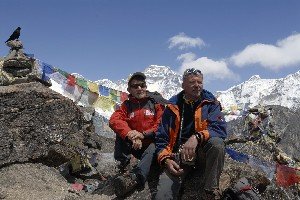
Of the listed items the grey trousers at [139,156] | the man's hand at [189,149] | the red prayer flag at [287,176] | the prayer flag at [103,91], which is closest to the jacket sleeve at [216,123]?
the man's hand at [189,149]

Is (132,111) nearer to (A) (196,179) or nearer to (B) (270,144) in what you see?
(A) (196,179)

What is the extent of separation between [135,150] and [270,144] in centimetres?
1467

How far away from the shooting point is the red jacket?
744 cm

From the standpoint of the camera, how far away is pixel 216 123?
235 inches

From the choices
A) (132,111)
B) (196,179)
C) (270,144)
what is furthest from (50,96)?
(270,144)

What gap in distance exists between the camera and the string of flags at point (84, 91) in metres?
21.3

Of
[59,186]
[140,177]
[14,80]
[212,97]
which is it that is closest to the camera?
[212,97]

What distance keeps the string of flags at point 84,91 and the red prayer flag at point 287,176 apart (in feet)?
47.0

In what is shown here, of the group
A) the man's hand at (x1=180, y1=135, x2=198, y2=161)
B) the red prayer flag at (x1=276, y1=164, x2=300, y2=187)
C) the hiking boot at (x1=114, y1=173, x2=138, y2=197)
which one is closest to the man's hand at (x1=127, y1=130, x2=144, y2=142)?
the hiking boot at (x1=114, y1=173, x2=138, y2=197)

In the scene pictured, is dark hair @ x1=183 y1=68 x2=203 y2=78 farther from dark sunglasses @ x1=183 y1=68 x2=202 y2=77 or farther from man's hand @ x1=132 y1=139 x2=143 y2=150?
man's hand @ x1=132 y1=139 x2=143 y2=150

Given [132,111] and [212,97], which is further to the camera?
[132,111]

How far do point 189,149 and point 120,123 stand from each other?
2.16 m

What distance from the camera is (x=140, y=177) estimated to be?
6.66 metres

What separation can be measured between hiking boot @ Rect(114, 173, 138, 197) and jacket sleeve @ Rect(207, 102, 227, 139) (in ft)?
5.53
